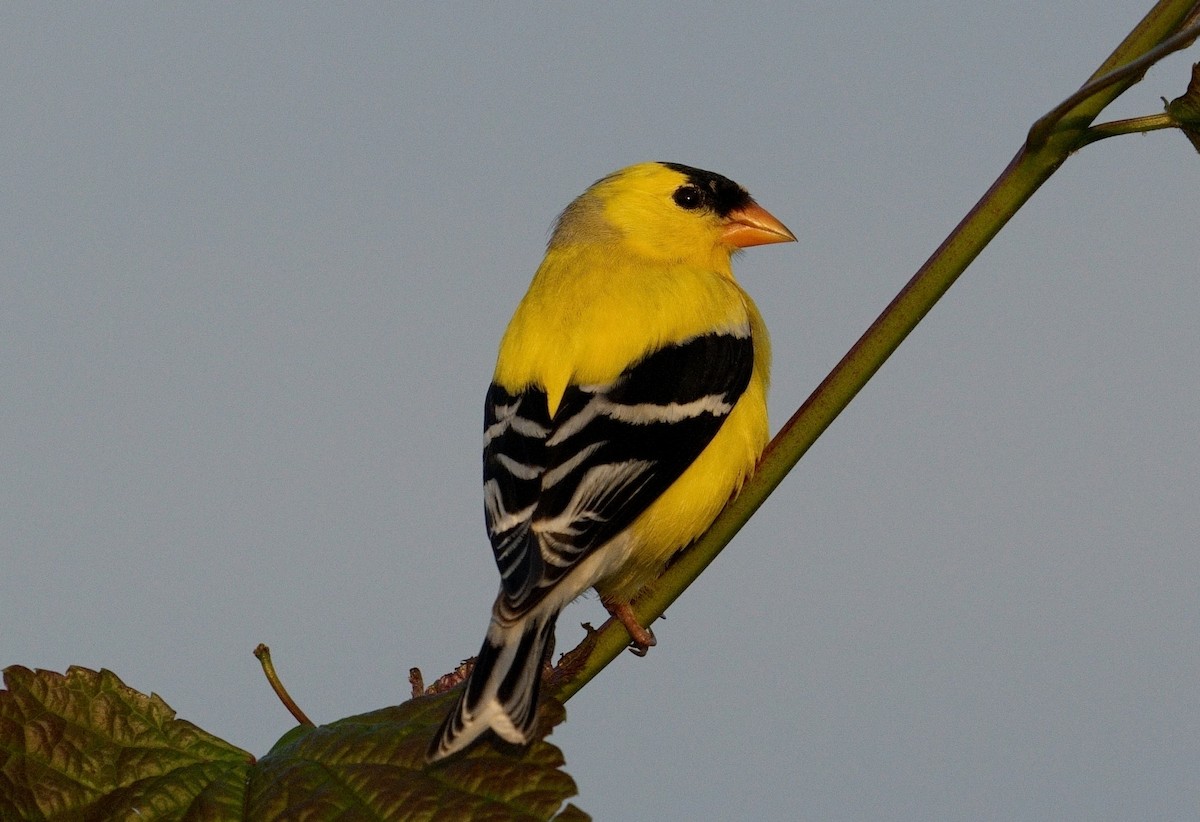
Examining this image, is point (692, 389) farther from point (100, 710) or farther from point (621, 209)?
point (100, 710)

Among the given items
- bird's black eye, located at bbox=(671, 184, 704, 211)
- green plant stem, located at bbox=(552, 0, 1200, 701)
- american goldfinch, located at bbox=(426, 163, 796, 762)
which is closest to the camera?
green plant stem, located at bbox=(552, 0, 1200, 701)

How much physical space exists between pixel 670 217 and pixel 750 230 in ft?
1.22

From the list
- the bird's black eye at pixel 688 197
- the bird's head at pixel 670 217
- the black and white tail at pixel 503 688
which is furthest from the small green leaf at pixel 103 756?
the bird's black eye at pixel 688 197

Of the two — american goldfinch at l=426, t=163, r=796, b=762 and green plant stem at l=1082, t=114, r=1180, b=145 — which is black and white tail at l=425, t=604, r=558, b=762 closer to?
american goldfinch at l=426, t=163, r=796, b=762

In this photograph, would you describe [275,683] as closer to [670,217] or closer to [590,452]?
[590,452]

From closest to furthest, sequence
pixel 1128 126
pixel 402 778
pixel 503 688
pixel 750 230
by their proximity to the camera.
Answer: pixel 402 778
pixel 1128 126
pixel 503 688
pixel 750 230

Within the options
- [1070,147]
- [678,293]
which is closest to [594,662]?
[1070,147]

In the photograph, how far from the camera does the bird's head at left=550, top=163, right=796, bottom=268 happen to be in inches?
199

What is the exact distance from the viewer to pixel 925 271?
7.11 feet

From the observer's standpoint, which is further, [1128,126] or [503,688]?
[503,688]

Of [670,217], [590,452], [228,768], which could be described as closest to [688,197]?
[670,217]

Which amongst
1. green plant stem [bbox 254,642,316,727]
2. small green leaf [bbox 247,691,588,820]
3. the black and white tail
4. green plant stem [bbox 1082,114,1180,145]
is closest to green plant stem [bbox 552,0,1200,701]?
green plant stem [bbox 1082,114,1180,145]

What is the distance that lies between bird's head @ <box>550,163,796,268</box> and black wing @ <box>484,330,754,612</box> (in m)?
1.07

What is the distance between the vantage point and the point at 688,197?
206 inches
